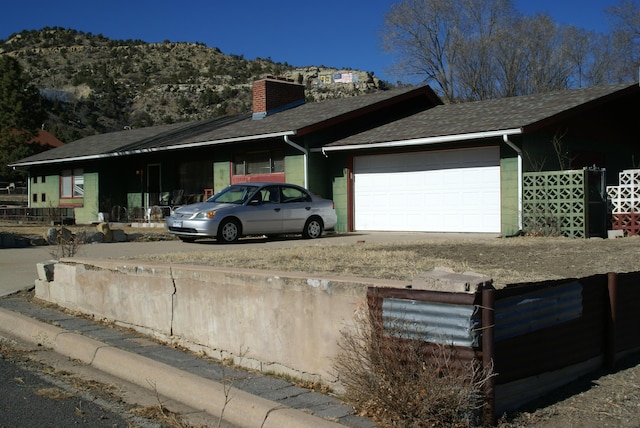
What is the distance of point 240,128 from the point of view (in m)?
23.0

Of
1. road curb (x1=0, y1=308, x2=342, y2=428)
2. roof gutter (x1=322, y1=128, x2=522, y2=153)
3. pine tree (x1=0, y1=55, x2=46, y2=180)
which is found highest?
pine tree (x1=0, y1=55, x2=46, y2=180)

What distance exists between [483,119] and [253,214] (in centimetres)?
701

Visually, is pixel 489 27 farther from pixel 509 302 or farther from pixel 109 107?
pixel 109 107

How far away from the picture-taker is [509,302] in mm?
4605

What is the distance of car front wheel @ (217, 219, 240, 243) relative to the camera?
49.2 feet

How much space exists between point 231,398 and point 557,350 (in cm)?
257

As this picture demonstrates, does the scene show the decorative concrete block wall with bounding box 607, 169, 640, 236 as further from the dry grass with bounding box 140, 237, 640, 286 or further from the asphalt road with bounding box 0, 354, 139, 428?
the asphalt road with bounding box 0, 354, 139, 428

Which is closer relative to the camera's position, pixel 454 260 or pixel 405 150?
pixel 454 260

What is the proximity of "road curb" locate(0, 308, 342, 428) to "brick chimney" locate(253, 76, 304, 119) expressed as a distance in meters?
17.5

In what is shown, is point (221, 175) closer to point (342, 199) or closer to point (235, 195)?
point (342, 199)

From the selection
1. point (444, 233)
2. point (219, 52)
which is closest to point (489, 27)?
point (444, 233)

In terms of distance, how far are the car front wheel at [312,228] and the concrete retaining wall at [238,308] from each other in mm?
8336

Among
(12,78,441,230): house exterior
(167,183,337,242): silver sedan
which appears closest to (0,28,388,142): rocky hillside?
(12,78,441,230): house exterior

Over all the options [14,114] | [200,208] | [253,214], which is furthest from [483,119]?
[14,114]
